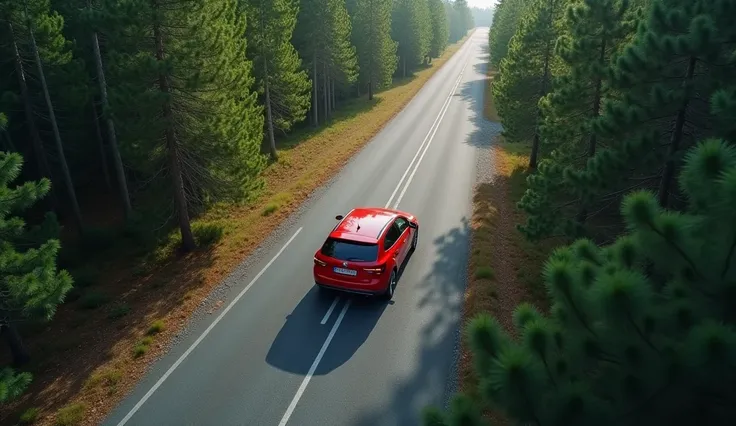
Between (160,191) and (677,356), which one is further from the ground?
(677,356)

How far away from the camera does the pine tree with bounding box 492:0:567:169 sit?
72.5 ft

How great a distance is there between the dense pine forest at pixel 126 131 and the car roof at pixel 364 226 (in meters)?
5.51

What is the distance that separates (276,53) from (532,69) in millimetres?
13959

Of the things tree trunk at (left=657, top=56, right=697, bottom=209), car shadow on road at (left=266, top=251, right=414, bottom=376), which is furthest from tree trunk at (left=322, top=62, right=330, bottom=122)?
tree trunk at (left=657, top=56, right=697, bottom=209)

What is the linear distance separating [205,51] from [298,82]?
14783mm

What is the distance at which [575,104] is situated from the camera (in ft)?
46.4

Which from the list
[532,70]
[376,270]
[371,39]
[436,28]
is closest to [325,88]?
[371,39]

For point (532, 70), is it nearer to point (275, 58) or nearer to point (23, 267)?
point (275, 58)

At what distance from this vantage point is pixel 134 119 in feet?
50.6

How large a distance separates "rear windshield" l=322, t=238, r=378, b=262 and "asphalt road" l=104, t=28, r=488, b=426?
1389 millimetres

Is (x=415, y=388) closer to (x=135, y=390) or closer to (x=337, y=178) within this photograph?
(x=135, y=390)

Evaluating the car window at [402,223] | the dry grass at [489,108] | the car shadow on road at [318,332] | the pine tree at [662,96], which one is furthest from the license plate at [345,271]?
the dry grass at [489,108]

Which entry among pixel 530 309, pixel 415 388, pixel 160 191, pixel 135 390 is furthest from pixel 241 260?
pixel 530 309

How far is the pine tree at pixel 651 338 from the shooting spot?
3.47 meters
